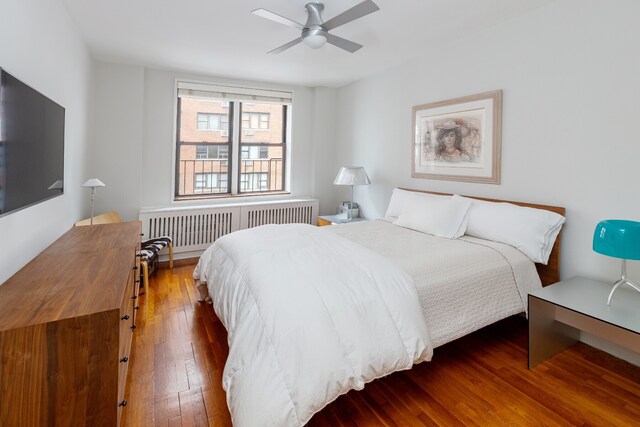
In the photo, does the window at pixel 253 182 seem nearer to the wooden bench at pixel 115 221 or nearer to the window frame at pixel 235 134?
the window frame at pixel 235 134

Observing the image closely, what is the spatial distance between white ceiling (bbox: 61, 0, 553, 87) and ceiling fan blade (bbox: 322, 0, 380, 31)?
19cm

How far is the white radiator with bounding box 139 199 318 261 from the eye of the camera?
13.1 feet

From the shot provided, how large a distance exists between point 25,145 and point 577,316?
3.19 metres

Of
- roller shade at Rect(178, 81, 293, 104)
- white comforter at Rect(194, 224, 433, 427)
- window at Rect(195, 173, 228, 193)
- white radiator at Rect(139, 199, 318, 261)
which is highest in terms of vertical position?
roller shade at Rect(178, 81, 293, 104)

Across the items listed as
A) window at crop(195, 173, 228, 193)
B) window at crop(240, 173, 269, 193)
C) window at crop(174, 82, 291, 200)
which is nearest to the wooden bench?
window at crop(174, 82, 291, 200)

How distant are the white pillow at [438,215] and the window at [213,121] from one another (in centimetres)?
300

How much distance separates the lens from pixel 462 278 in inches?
79.0

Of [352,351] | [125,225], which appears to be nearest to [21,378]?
[352,351]

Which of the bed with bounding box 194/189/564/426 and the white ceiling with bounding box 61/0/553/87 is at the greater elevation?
the white ceiling with bounding box 61/0/553/87

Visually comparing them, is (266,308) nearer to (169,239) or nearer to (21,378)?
(21,378)

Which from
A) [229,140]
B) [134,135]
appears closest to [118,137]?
[134,135]

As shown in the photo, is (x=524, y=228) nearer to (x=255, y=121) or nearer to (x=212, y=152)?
(x=255, y=121)

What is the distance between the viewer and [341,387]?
144 cm

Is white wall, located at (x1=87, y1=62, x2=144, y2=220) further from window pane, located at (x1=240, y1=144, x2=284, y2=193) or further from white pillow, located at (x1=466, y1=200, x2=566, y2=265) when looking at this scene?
white pillow, located at (x1=466, y1=200, x2=566, y2=265)
